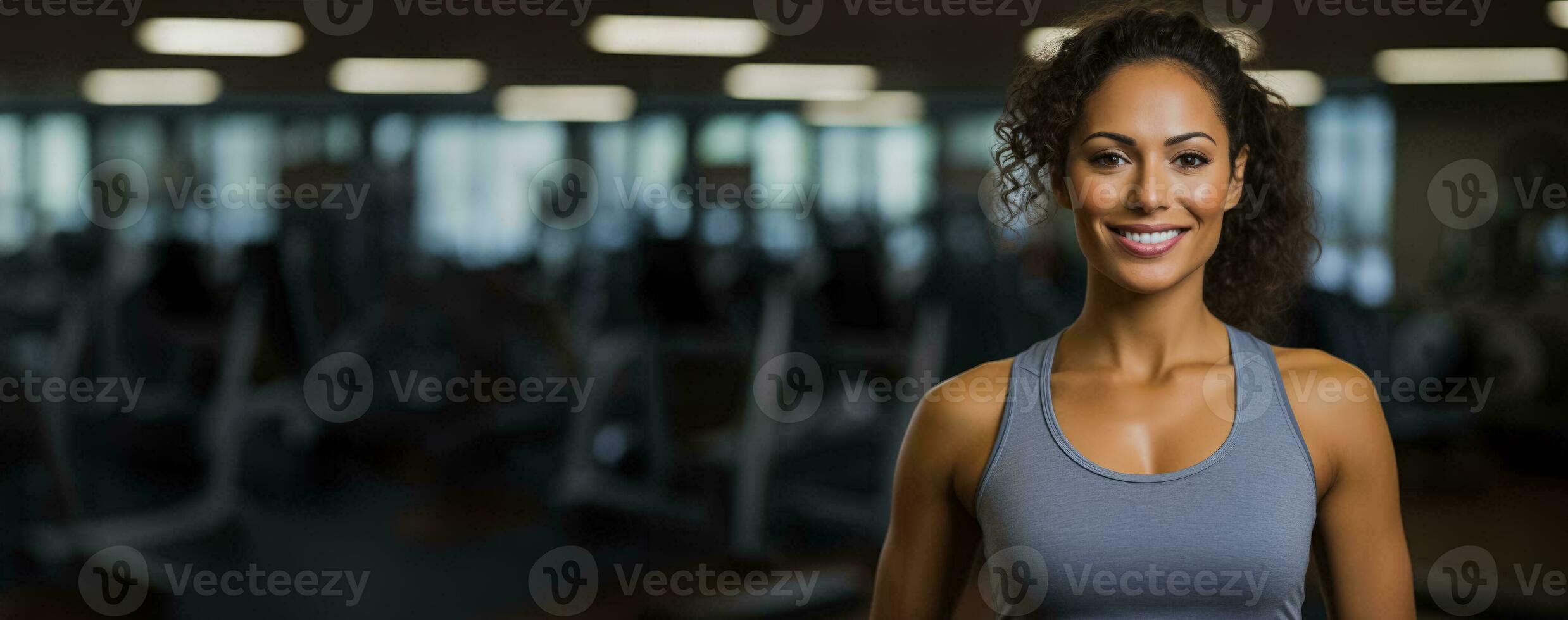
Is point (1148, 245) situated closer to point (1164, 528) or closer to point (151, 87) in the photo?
point (1164, 528)

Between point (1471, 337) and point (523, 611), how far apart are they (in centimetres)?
262

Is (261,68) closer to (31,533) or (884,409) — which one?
(31,533)

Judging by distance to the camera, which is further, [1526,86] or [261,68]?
[261,68]

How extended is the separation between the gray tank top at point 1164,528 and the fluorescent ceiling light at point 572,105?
7.78 feet

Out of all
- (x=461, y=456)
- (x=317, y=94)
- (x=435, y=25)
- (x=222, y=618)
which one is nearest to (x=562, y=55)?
(x=435, y=25)

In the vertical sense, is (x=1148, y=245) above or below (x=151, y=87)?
below

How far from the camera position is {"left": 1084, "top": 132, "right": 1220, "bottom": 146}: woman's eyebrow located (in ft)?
3.04

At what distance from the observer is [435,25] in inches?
124

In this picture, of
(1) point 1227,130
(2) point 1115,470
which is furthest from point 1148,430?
(1) point 1227,130

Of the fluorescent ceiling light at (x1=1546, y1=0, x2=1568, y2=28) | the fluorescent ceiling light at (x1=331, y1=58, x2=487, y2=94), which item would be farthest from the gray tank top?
the fluorescent ceiling light at (x1=1546, y1=0, x2=1568, y2=28)

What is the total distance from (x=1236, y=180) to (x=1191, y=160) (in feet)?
0.33

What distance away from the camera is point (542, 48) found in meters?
3.18

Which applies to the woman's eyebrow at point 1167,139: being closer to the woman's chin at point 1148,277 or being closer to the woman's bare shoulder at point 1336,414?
the woman's chin at point 1148,277

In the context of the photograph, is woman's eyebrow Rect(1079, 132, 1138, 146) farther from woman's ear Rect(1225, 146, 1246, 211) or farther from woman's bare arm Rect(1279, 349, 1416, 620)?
woman's bare arm Rect(1279, 349, 1416, 620)
